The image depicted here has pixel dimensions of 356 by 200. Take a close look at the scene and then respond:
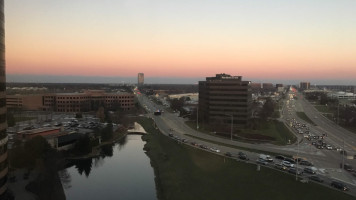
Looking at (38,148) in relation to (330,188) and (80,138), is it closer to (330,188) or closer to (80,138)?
(80,138)

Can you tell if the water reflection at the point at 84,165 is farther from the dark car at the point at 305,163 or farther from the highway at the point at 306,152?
the dark car at the point at 305,163

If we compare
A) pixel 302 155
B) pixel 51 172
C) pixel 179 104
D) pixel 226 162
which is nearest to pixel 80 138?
pixel 51 172

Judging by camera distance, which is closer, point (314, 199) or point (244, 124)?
point (314, 199)

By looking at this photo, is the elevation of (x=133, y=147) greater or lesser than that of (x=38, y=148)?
lesser

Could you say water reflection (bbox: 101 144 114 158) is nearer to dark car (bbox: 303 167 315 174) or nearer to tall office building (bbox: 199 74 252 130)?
tall office building (bbox: 199 74 252 130)

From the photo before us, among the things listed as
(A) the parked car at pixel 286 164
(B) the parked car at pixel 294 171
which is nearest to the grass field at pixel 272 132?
(A) the parked car at pixel 286 164

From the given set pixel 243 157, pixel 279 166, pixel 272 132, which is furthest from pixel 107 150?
pixel 272 132

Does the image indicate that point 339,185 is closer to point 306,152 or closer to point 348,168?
point 348,168
